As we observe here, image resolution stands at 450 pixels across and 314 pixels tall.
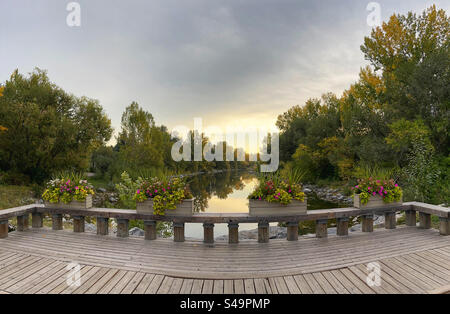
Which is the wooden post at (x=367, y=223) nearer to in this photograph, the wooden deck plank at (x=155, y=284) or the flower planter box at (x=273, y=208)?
the flower planter box at (x=273, y=208)

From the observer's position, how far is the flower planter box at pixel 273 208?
14.1ft

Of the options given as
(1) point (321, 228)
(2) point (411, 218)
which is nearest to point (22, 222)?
(1) point (321, 228)

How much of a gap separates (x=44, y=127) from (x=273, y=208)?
17739 millimetres

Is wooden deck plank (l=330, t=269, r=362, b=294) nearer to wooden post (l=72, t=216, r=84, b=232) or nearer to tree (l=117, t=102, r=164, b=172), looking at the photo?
wooden post (l=72, t=216, r=84, b=232)

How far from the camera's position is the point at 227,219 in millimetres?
4258

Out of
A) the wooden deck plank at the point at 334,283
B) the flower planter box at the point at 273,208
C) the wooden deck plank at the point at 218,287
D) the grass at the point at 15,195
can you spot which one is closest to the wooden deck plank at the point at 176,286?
the wooden deck plank at the point at 218,287

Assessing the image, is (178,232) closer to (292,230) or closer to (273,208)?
(273,208)

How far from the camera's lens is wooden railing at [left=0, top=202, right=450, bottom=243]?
434 centimetres

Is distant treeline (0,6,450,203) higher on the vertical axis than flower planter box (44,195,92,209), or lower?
higher

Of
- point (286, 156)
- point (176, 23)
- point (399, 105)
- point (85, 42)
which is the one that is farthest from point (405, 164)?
point (286, 156)

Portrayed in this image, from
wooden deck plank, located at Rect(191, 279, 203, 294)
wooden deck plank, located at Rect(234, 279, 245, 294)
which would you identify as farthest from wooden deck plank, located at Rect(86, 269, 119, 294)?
wooden deck plank, located at Rect(234, 279, 245, 294)

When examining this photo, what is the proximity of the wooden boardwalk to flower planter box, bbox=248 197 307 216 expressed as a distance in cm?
56

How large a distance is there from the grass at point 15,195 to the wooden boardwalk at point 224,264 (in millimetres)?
9661

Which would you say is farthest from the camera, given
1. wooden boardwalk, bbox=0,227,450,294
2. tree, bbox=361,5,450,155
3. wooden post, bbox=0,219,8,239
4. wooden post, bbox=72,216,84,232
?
tree, bbox=361,5,450,155
